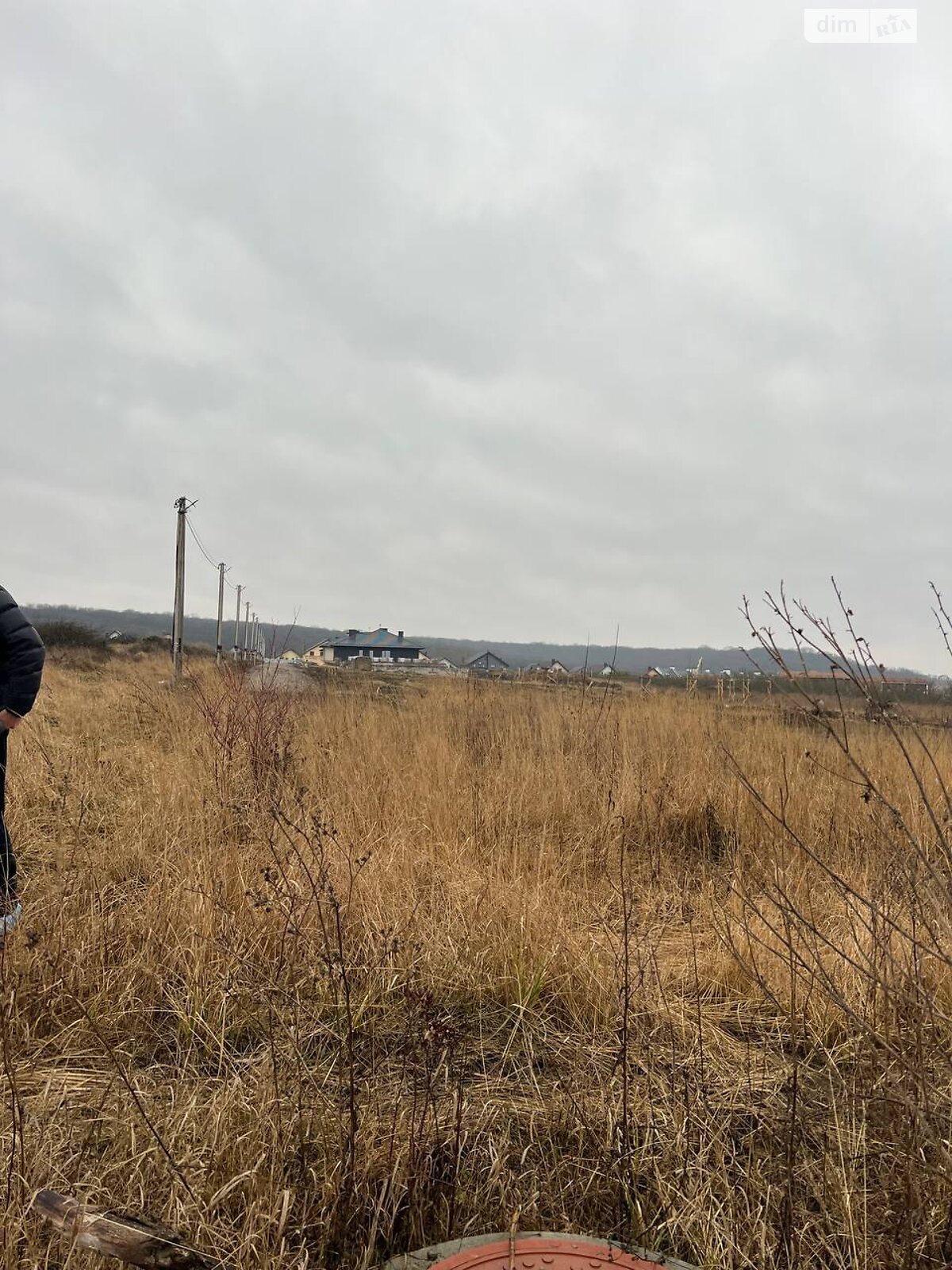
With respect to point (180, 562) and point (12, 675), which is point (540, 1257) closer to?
point (12, 675)

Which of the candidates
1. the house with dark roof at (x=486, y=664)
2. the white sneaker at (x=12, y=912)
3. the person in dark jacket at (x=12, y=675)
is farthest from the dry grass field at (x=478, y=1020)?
the house with dark roof at (x=486, y=664)

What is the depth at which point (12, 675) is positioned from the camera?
299 cm

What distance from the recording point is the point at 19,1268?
1340 mm

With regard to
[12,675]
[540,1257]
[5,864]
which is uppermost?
[12,675]

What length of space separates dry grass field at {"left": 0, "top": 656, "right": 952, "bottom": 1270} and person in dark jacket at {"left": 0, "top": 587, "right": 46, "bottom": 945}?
28cm

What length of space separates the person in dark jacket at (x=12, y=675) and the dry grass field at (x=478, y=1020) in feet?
0.92

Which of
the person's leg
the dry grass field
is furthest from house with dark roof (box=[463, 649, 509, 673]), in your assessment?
the person's leg

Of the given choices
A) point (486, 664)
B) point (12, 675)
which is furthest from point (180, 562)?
point (12, 675)

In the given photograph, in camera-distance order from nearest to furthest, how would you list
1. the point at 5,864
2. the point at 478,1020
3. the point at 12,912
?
the point at 478,1020 → the point at 12,912 → the point at 5,864

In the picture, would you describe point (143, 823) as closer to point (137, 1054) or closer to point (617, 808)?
point (137, 1054)

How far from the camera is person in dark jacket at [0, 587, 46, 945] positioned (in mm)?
2971

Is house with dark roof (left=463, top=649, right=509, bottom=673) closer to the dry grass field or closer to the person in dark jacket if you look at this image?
the dry grass field

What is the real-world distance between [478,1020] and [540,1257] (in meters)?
1.08

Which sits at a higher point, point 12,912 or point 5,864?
point 5,864
